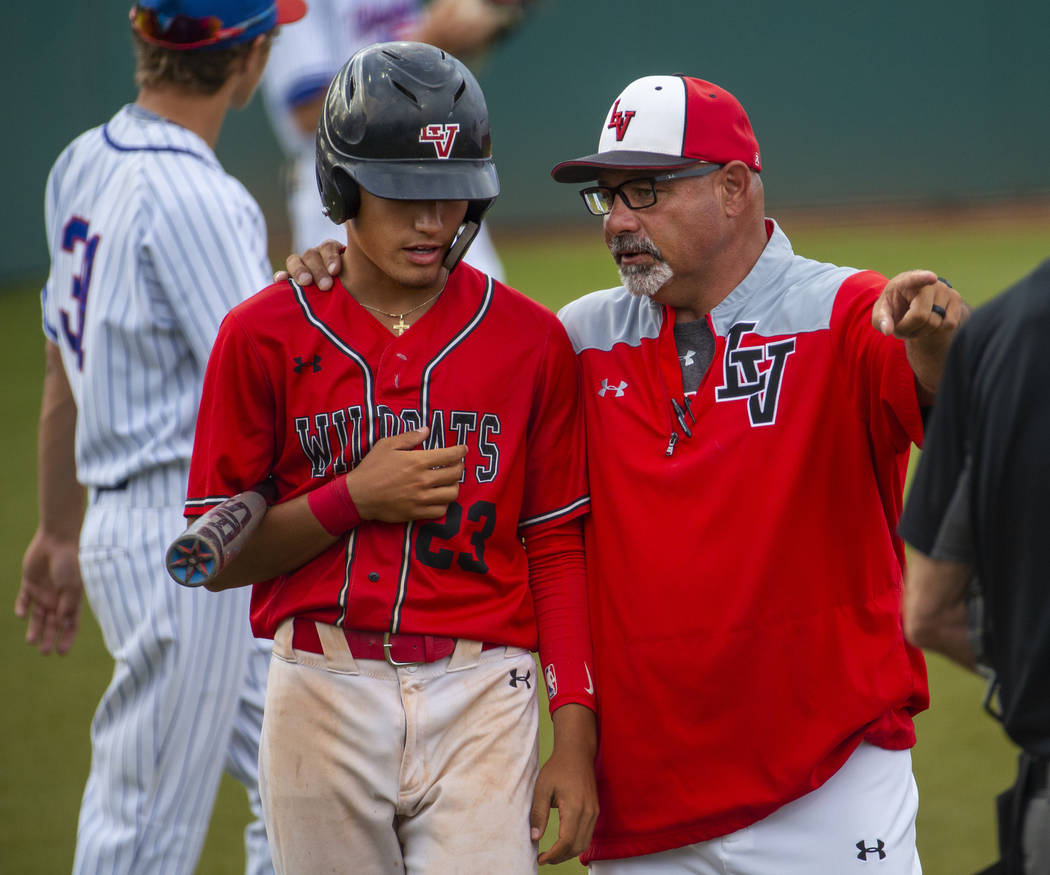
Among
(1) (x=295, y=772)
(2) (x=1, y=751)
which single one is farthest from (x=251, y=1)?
(2) (x=1, y=751)

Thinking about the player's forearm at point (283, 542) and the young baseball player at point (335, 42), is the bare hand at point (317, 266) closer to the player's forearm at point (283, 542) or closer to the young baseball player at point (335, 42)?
the player's forearm at point (283, 542)

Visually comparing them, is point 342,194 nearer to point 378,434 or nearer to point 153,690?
point 378,434

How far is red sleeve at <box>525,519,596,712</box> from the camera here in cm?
245

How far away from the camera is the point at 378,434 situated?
2418 millimetres

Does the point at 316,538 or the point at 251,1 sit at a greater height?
the point at 251,1

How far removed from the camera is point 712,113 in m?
2.60

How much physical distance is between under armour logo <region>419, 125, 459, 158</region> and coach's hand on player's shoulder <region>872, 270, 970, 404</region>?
2.68ft

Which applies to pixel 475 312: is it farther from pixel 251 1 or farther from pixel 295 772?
pixel 251 1

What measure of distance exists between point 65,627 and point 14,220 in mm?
13091

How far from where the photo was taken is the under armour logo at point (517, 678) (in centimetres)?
241

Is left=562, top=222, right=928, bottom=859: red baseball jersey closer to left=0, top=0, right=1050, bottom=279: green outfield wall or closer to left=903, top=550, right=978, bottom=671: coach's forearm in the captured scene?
left=903, top=550, right=978, bottom=671: coach's forearm

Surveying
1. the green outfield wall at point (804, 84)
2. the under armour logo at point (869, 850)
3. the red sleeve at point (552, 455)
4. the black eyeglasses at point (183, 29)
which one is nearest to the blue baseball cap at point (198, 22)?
the black eyeglasses at point (183, 29)

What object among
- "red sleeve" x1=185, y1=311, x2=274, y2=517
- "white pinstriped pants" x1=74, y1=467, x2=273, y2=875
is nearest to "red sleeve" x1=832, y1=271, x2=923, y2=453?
"red sleeve" x1=185, y1=311, x2=274, y2=517

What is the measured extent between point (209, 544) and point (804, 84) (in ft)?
56.1
